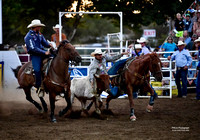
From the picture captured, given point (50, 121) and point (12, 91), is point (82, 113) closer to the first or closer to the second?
point (50, 121)

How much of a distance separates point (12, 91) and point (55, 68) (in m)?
A: 5.13

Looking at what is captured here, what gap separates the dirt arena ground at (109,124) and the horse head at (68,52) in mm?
1353

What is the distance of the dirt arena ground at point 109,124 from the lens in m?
6.76

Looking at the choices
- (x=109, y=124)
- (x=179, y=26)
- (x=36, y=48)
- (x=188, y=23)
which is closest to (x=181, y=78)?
(x=179, y=26)

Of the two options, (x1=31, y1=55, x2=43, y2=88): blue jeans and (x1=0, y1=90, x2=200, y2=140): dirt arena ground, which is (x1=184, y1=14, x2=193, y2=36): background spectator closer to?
(x1=0, y1=90, x2=200, y2=140): dirt arena ground

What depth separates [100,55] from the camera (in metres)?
8.95

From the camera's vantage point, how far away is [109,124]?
7984mm

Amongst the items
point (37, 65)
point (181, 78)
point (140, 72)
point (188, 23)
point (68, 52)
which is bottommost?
point (181, 78)

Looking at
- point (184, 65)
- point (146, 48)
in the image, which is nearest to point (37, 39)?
point (146, 48)

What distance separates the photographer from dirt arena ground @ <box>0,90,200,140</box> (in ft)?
22.2

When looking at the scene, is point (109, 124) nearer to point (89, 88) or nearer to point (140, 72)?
point (89, 88)

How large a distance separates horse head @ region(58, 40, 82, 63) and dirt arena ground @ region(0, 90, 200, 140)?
53.2 inches

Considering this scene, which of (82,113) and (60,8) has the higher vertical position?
(60,8)

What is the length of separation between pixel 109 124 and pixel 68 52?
174 centimetres
